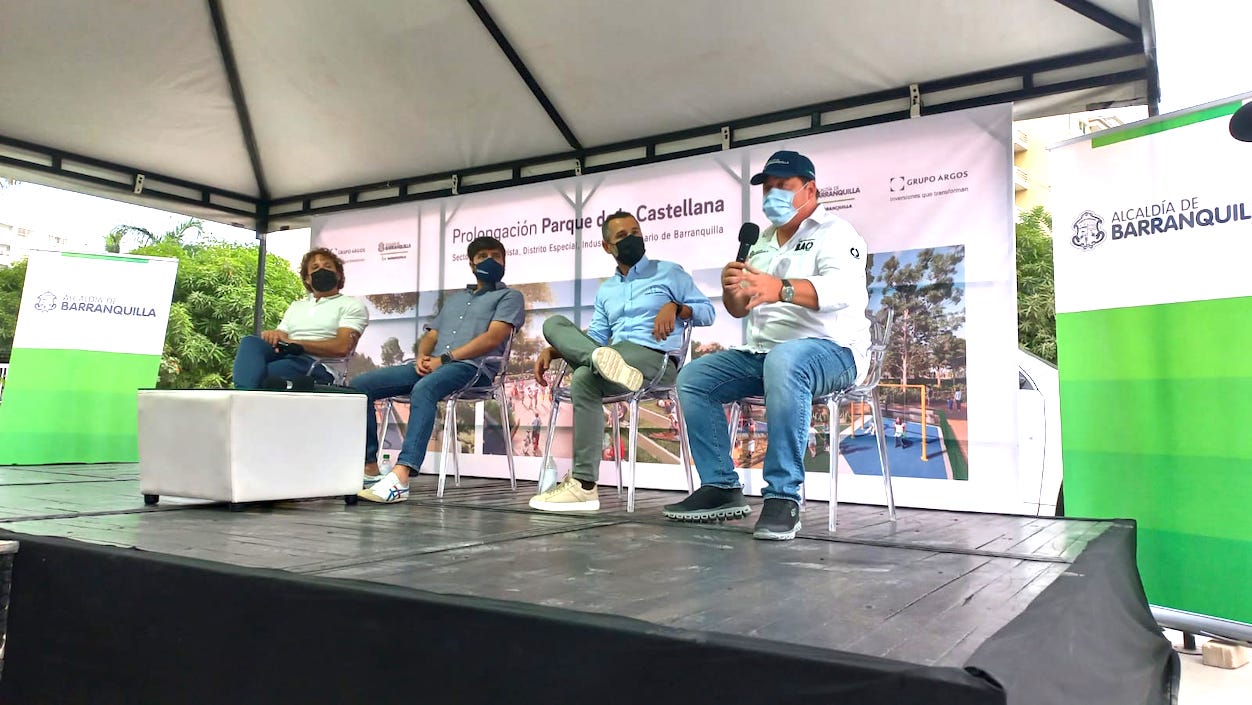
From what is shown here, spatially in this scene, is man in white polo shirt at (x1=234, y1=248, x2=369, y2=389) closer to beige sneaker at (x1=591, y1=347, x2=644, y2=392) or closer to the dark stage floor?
the dark stage floor

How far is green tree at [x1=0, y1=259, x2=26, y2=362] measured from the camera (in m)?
16.0

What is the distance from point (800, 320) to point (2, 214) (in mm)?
20062

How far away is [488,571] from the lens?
61.1 inches

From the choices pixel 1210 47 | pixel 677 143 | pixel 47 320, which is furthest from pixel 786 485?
pixel 47 320

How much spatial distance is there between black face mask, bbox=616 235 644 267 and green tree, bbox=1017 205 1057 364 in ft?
44.6

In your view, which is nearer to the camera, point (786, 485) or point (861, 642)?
point (861, 642)

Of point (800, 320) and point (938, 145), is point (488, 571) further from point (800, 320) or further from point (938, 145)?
point (938, 145)

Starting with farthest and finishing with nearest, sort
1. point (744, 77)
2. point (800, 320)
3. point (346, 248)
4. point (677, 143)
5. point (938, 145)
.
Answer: point (346, 248) → point (677, 143) → point (744, 77) → point (938, 145) → point (800, 320)

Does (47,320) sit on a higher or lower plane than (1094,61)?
lower

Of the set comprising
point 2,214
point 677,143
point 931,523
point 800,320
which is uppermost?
point 2,214

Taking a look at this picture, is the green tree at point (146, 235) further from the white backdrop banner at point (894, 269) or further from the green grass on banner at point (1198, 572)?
the green grass on banner at point (1198, 572)

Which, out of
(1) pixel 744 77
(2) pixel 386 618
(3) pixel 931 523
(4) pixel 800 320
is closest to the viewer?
(2) pixel 386 618

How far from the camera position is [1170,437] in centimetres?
247

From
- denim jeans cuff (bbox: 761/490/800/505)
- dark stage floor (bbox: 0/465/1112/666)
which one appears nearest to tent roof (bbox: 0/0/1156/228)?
dark stage floor (bbox: 0/465/1112/666)
